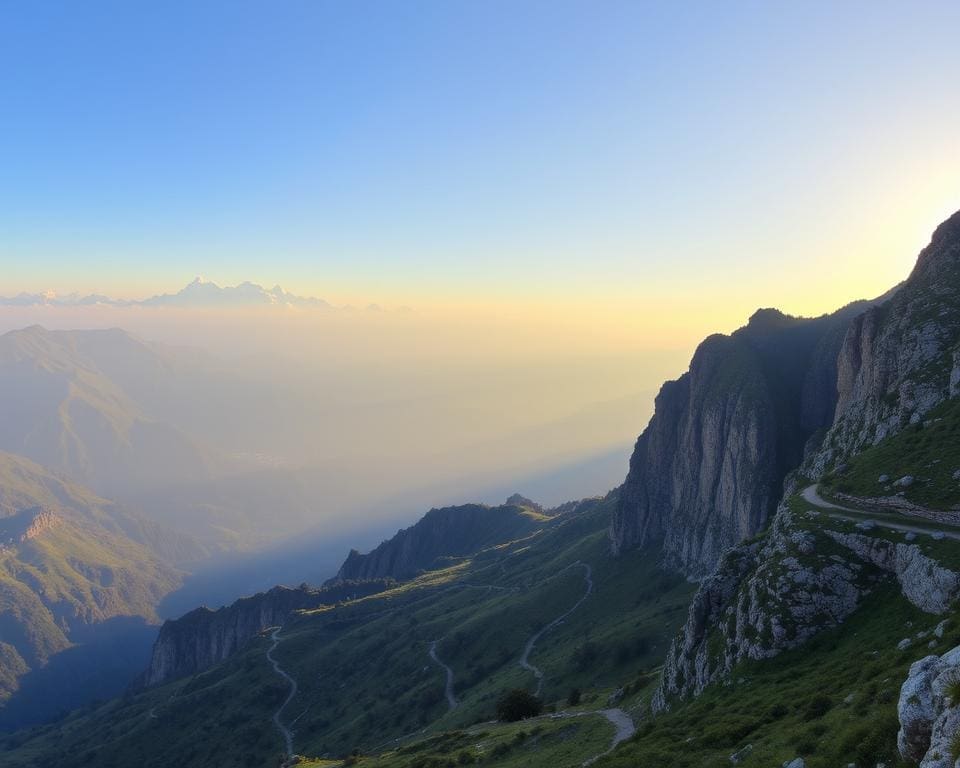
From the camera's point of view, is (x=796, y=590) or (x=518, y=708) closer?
(x=796, y=590)

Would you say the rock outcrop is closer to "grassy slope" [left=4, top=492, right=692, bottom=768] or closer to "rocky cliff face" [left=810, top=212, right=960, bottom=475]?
"rocky cliff face" [left=810, top=212, right=960, bottom=475]

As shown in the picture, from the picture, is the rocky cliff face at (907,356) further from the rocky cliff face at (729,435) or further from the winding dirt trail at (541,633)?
the winding dirt trail at (541,633)

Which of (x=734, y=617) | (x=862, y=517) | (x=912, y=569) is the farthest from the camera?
(x=734, y=617)

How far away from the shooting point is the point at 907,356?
273 feet

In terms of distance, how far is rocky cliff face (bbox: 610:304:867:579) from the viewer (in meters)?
133

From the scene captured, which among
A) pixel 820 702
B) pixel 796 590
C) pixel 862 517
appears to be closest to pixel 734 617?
pixel 796 590

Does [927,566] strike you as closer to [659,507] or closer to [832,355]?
[832,355]

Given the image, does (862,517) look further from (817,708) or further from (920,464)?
(817,708)

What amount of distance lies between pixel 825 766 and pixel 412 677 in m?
154

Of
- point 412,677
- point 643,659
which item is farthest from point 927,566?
point 412,677

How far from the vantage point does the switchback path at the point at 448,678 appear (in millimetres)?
138625

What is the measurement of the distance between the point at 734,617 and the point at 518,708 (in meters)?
40.8

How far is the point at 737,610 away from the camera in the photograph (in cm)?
5872

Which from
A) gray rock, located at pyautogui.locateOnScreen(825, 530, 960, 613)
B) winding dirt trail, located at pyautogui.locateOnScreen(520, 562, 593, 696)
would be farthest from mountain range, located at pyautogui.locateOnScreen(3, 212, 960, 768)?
winding dirt trail, located at pyautogui.locateOnScreen(520, 562, 593, 696)
